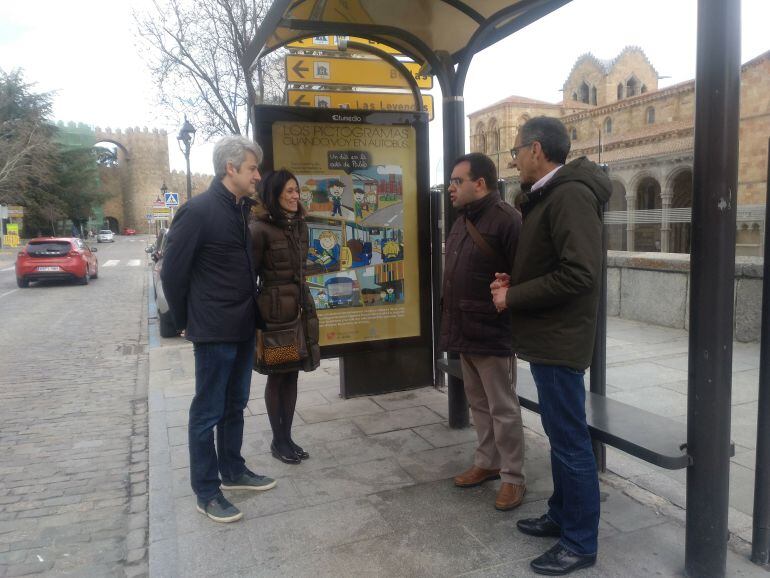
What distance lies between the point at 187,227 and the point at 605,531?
8.76 ft

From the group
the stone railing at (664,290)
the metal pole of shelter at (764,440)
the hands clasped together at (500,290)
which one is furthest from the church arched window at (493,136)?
the metal pole of shelter at (764,440)

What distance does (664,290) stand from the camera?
8406 mm

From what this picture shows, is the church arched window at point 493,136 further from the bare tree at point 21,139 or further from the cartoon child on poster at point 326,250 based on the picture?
the cartoon child on poster at point 326,250

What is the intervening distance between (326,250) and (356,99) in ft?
15.8

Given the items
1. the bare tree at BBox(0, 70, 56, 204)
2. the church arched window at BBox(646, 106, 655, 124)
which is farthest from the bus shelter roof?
the church arched window at BBox(646, 106, 655, 124)

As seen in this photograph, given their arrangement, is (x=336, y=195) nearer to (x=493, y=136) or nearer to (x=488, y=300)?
(x=488, y=300)

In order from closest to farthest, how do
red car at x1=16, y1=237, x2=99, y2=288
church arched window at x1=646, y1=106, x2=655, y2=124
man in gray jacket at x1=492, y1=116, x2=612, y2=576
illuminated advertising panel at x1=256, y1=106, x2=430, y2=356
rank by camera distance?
man in gray jacket at x1=492, y1=116, x2=612, y2=576
illuminated advertising panel at x1=256, y1=106, x2=430, y2=356
red car at x1=16, y1=237, x2=99, y2=288
church arched window at x1=646, y1=106, x2=655, y2=124

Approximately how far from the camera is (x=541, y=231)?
8.98 ft

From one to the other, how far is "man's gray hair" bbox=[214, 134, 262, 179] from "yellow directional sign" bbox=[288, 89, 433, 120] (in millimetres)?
5485

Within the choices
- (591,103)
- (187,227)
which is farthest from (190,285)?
(591,103)

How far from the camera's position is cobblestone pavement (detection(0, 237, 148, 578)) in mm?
3443

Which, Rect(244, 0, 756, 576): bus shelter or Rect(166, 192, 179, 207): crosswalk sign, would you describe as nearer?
Rect(244, 0, 756, 576): bus shelter

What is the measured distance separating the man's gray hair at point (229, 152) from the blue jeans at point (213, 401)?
97 centimetres

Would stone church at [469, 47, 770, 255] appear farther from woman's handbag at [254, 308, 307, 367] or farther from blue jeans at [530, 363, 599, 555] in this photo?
blue jeans at [530, 363, 599, 555]
